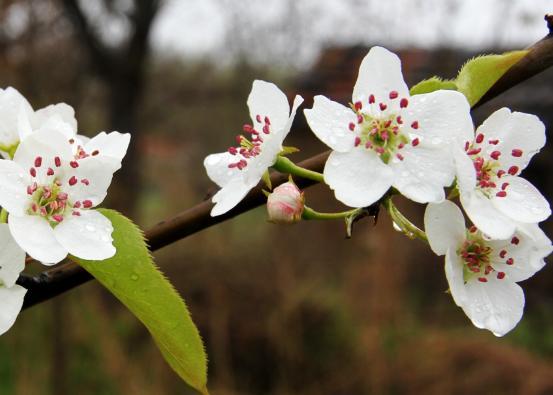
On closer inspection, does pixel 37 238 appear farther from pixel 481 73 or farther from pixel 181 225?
pixel 481 73

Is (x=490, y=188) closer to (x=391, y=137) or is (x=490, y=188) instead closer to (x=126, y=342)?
(x=391, y=137)

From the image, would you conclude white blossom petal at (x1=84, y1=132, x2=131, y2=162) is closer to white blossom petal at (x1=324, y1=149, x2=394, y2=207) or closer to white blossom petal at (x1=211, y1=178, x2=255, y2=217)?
white blossom petal at (x1=211, y1=178, x2=255, y2=217)

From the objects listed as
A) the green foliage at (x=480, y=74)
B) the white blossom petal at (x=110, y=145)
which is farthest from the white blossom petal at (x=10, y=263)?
the green foliage at (x=480, y=74)

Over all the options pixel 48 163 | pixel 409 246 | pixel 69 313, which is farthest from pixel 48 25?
pixel 48 163

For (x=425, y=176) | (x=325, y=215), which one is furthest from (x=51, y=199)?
(x=425, y=176)

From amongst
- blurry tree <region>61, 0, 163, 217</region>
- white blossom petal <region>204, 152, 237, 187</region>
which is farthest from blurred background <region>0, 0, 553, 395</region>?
white blossom petal <region>204, 152, 237, 187</region>
